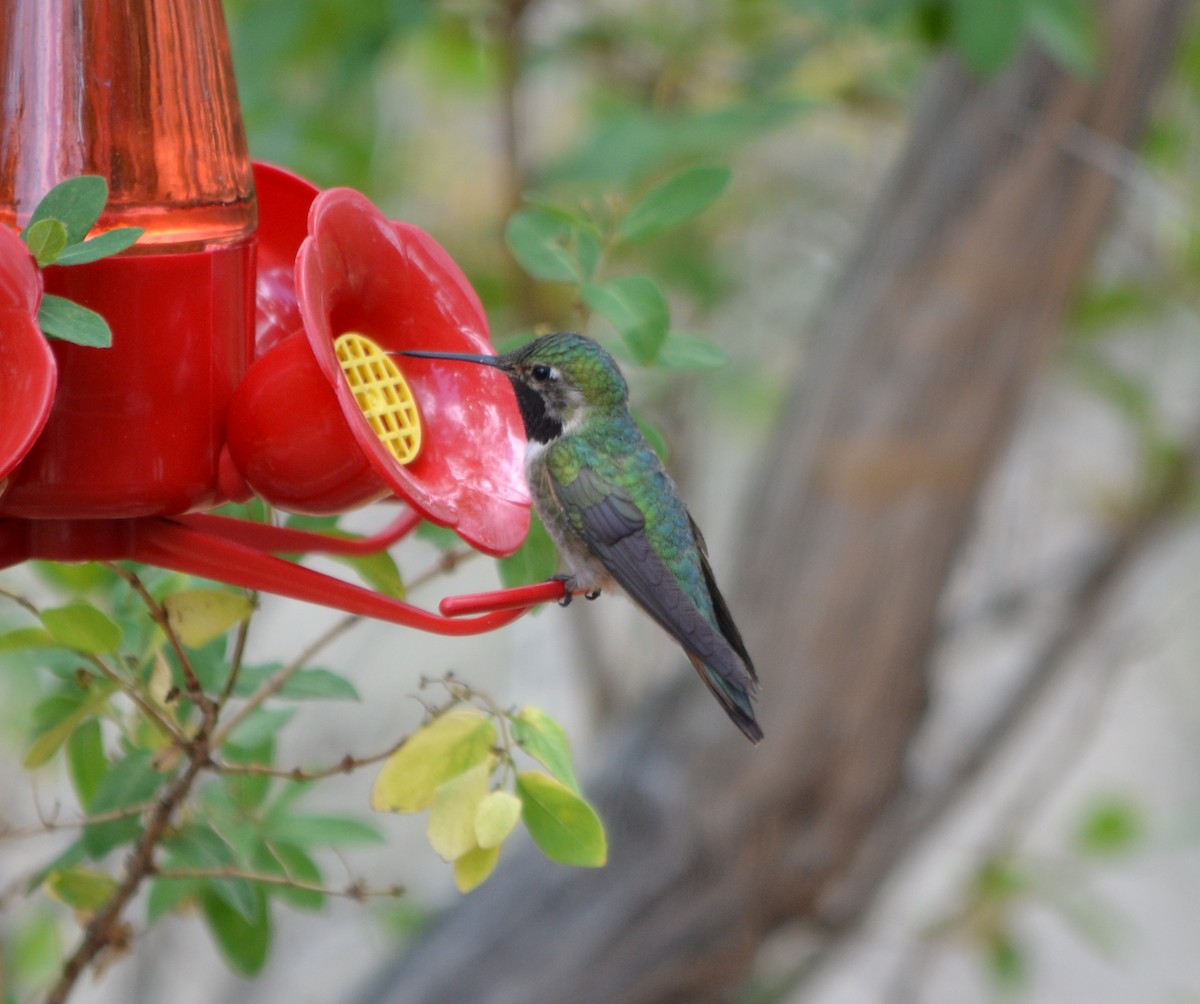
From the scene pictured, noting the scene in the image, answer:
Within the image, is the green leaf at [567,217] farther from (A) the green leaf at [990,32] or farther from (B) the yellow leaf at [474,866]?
(A) the green leaf at [990,32]

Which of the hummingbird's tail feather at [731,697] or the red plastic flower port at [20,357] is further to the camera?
the hummingbird's tail feather at [731,697]

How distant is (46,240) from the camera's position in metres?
1.05

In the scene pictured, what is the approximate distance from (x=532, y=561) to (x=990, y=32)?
1.32m

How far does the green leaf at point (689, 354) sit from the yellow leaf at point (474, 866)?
1.91ft

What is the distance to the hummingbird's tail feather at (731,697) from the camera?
1.65m

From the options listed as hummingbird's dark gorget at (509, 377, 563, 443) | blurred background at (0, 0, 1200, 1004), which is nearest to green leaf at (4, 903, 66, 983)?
A: blurred background at (0, 0, 1200, 1004)

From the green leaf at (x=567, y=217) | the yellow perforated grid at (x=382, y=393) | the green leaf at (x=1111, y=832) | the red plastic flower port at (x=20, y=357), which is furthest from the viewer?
the green leaf at (x=1111, y=832)

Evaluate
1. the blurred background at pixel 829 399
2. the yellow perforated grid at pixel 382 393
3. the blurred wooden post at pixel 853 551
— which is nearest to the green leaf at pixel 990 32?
the blurred background at pixel 829 399

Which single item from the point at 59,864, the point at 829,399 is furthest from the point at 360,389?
the point at 829,399

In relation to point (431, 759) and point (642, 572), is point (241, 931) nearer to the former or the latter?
point (431, 759)

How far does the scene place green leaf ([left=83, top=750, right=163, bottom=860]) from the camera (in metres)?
1.49

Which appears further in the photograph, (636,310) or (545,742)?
(636,310)

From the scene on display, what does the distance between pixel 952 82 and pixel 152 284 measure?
2145mm

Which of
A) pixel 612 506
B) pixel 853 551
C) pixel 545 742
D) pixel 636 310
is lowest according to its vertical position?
pixel 853 551
